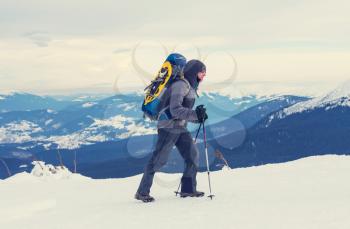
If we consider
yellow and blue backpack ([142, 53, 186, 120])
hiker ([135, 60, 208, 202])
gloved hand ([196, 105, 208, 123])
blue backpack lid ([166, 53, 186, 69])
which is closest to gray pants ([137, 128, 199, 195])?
hiker ([135, 60, 208, 202])

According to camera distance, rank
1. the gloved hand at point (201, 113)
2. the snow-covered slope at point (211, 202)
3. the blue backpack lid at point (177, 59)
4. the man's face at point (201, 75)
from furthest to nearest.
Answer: the man's face at point (201, 75)
the blue backpack lid at point (177, 59)
the gloved hand at point (201, 113)
the snow-covered slope at point (211, 202)

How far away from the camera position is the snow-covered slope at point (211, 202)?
236 inches

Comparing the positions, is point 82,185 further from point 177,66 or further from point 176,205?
point 177,66

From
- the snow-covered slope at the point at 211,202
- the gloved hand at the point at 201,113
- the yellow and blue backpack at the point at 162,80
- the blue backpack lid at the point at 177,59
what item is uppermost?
the blue backpack lid at the point at 177,59

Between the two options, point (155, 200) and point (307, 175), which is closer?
point (155, 200)

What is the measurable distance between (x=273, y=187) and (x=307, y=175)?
171 cm

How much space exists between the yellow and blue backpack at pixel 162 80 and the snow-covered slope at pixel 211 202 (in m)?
1.50

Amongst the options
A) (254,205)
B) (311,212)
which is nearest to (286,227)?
(311,212)

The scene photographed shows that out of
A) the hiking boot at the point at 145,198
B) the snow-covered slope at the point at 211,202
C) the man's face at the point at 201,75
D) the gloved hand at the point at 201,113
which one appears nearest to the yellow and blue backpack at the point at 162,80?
the man's face at the point at 201,75

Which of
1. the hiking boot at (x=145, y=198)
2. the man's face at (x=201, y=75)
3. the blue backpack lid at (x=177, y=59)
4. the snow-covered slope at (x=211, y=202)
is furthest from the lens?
the hiking boot at (x=145, y=198)

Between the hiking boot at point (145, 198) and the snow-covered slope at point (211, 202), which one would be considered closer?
the snow-covered slope at point (211, 202)

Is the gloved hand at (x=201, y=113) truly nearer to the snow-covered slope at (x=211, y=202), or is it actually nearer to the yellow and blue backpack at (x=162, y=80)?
the yellow and blue backpack at (x=162, y=80)

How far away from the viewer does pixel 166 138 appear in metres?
7.52

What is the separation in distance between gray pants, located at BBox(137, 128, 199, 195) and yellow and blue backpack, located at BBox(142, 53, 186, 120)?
0.36 metres
